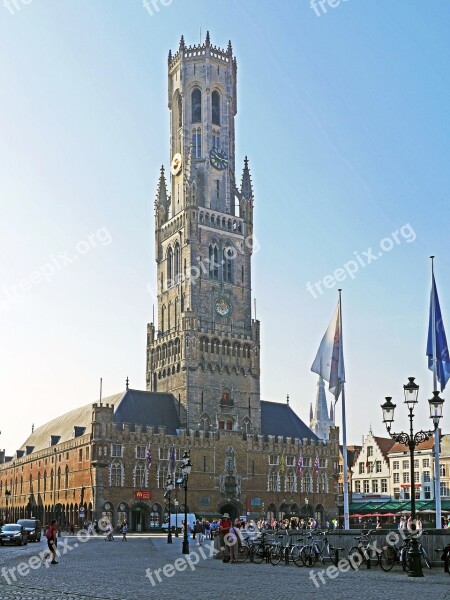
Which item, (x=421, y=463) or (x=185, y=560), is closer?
(x=185, y=560)

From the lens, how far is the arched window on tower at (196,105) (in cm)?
10631

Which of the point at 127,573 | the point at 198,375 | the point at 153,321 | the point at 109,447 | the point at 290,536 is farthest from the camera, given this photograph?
the point at 153,321

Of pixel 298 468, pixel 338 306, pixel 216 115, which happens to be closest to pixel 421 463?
pixel 298 468

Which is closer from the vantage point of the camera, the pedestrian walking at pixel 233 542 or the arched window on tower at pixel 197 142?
the pedestrian walking at pixel 233 542

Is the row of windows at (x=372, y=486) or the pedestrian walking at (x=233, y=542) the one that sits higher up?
the pedestrian walking at (x=233, y=542)

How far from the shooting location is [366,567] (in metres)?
28.6

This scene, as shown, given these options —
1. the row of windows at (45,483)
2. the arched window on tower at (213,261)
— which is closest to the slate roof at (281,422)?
the arched window on tower at (213,261)

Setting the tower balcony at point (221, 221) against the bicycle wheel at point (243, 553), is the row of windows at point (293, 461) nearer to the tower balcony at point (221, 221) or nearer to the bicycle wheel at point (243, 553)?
the tower balcony at point (221, 221)

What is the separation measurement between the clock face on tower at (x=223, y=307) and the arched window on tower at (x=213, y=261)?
9.80 ft

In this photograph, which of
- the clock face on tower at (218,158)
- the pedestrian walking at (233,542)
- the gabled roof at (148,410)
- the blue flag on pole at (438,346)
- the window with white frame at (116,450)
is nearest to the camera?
the pedestrian walking at (233,542)

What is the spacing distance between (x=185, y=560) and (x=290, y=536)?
4446mm

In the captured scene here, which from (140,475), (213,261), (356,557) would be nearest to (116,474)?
(140,475)

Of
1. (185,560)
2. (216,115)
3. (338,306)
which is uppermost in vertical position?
(216,115)

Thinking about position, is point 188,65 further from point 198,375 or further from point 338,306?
point 338,306
